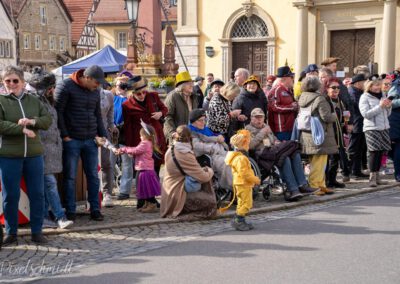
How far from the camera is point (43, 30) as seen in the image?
53281mm

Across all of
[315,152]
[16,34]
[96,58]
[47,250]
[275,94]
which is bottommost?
[47,250]

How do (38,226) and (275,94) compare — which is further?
(275,94)

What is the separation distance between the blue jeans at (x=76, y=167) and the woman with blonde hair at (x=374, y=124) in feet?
15.7

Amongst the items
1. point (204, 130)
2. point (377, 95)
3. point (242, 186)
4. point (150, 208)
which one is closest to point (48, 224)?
point (150, 208)

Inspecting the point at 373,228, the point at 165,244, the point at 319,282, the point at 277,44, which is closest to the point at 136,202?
the point at 165,244

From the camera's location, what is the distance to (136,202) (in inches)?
372

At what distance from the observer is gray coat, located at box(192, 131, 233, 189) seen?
349 inches

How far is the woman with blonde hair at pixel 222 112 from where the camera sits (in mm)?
9750

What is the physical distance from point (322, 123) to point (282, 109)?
783mm

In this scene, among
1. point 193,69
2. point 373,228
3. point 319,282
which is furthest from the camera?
point 193,69

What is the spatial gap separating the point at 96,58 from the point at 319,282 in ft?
50.5

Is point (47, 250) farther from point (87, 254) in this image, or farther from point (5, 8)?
point (5, 8)

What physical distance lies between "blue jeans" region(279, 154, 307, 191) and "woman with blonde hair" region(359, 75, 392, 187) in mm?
1591

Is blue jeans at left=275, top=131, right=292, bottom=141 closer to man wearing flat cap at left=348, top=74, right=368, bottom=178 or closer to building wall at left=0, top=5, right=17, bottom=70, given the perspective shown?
man wearing flat cap at left=348, top=74, right=368, bottom=178
